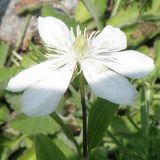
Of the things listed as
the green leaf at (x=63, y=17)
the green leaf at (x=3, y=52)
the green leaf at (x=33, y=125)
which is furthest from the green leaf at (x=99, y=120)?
the green leaf at (x=3, y=52)

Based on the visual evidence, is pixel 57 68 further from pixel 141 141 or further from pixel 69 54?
pixel 141 141

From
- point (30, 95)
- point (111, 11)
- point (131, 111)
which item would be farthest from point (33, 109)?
point (111, 11)

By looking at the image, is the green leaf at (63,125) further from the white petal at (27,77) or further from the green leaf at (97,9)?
the green leaf at (97,9)

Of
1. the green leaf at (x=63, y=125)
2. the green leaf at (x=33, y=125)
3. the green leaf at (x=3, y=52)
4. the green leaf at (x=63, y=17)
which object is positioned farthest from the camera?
the green leaf at (x=3, y=52)

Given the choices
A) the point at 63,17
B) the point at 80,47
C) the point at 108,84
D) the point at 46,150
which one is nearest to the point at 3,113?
the point at 63,17

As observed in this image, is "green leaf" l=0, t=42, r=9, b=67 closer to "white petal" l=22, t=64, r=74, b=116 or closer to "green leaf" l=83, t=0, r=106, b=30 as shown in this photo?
"green leaf" l=83, t=0, r=106, b=30

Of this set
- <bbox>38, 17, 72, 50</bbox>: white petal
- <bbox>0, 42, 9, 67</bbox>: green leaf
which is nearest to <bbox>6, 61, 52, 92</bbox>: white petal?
<bbox>38, 17, 72, 50</bbox>: white petal

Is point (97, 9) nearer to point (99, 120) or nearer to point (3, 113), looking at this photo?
point (3, 113)
